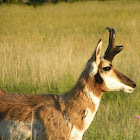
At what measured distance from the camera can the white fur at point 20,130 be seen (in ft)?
11.1

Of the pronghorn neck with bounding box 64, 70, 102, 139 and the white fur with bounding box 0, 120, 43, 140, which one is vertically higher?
the pronghorn neck with bounding box 64, 70, 102, 139

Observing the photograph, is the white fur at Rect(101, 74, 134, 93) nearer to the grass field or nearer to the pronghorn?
the pronghorn

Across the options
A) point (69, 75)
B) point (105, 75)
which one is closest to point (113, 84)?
point (105, 75)

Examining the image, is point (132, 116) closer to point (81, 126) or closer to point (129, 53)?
point (81, 126)

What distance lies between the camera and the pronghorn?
11.1 feet

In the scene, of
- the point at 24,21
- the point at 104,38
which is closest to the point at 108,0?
the point at 24,21

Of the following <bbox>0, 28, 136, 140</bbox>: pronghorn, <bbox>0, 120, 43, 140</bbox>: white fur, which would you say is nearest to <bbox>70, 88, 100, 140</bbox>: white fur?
<bbox>0, 28, 136, 140</bbox>: pronghorn

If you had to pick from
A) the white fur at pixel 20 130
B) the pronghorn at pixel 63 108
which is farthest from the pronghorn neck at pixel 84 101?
the white fur at pixel 20 130

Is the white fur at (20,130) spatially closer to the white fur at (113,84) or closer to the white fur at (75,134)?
the white fur at (75,134)

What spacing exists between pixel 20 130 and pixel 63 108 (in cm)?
59

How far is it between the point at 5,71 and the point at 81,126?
4088 millimetres

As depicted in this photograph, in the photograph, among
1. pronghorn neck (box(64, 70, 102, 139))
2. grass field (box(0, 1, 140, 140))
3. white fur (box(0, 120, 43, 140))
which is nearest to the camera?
white fur (box(0, 120, 43, 140))

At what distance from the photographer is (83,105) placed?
3.57m

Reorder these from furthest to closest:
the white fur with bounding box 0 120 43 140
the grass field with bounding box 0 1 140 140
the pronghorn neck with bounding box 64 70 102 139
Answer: the grass field with bounding box 0 1 140 140 → the pronghorn neck with bounding box 64 70 102 139 → the white fur with bounding box 0 120 43 140
